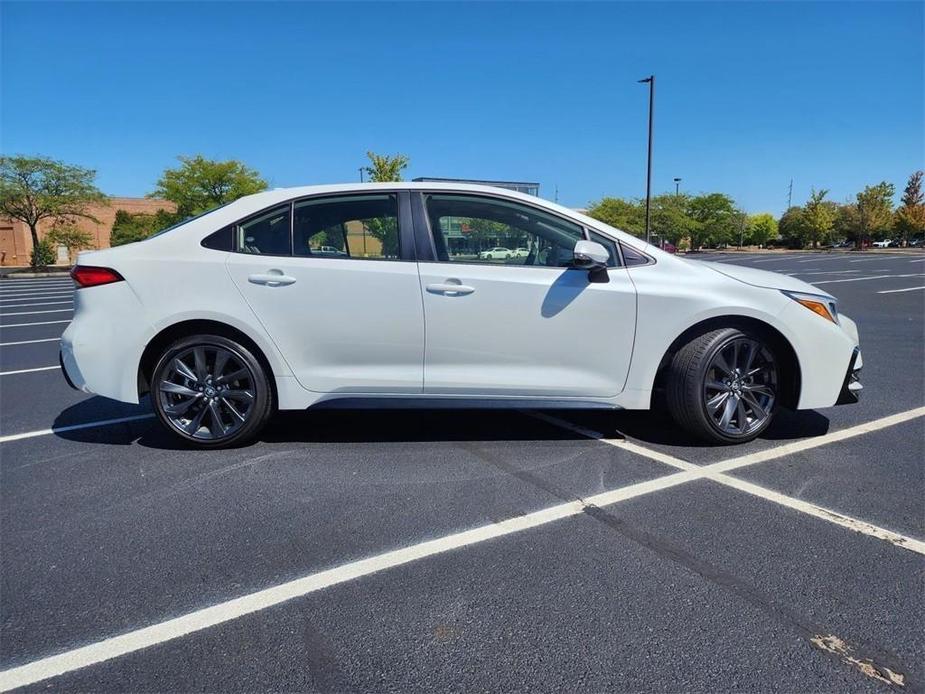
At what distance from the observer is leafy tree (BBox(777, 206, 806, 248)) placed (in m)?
76.4

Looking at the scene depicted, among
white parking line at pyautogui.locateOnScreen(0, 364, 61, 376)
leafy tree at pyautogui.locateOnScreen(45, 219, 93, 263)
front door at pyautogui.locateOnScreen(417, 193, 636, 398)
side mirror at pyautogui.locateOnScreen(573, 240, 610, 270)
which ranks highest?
leafy tree at pyautogui.locateOnScreen(45, 219, 93, 263)

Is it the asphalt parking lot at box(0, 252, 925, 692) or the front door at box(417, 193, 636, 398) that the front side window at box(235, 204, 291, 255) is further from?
the asphalt parking lot at box(0, 252, 925, 692)

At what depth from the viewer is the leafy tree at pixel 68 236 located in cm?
3797

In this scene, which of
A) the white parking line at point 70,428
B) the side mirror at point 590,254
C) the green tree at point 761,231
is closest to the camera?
the side mirror at point 590,254

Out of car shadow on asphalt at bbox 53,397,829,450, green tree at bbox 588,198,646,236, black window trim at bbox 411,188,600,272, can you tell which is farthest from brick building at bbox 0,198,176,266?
black window trim at bbox 411,188,600,272

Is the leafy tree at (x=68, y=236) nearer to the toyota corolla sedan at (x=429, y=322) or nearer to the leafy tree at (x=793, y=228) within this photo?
the toyota corolla sedan at (x=429, y=322)

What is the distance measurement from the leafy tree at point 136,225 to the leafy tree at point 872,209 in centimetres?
6644

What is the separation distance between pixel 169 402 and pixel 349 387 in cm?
113

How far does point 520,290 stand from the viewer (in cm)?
386

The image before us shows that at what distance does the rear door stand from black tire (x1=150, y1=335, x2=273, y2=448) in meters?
0.27

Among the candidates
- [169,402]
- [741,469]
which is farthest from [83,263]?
[741,469]

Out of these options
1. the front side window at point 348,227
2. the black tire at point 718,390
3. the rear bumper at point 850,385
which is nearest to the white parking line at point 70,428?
the front side window at point 348,227

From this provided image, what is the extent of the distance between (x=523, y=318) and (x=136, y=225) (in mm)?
50621

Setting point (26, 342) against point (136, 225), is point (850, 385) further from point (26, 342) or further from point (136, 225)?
point (136, 225)
